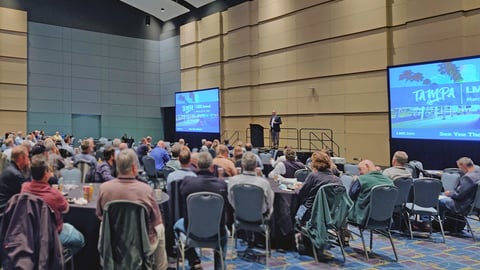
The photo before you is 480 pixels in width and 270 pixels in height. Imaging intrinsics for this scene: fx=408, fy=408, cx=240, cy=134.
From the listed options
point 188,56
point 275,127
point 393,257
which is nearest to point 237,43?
point 188,56

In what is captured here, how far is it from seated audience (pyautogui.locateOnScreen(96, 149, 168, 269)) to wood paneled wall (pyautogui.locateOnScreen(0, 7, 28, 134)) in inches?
690

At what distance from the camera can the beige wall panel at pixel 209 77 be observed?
1908cm

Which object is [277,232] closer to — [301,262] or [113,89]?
[301,262]

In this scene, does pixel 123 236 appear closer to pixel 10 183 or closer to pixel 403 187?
pixel 10 183

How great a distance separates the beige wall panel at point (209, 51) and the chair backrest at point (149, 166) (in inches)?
422

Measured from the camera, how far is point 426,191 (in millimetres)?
5676

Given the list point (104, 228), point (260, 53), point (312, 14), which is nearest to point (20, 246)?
point (104, 228)

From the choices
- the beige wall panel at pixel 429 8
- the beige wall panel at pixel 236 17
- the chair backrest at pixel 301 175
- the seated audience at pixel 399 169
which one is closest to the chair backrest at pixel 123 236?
the chair backrest at pixel 301 175

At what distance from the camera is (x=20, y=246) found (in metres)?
2.98

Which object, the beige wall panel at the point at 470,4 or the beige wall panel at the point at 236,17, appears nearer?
the beige wall panel at the point at 470,4

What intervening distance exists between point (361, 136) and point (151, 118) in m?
13.3

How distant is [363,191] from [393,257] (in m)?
0.85

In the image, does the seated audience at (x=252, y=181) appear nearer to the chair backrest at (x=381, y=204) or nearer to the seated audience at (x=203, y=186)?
the seated audience at (x=203, y=186)

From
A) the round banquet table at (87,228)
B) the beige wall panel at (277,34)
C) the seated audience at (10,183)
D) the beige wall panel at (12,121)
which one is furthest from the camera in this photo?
the beige wall panel at (12,121)
